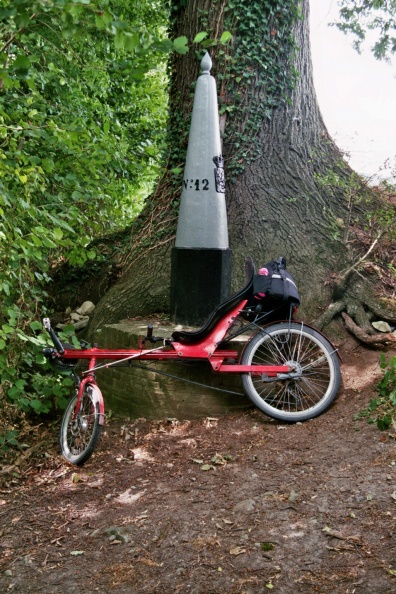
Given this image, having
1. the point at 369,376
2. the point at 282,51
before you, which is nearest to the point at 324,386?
the point at 369,376

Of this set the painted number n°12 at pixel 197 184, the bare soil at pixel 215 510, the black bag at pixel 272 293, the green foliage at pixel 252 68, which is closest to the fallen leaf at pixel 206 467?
the bare soil at pixel 215 510

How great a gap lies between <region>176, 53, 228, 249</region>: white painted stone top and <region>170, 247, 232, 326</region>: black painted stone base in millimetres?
92

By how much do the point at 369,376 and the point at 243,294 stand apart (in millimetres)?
1384

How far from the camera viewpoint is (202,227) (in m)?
6.27

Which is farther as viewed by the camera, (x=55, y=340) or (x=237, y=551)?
(x=55, y=340)

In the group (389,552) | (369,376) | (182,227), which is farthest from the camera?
(182,227)

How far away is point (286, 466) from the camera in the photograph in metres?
4.70

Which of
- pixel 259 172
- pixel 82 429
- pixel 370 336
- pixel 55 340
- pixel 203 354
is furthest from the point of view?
pixel 259 172

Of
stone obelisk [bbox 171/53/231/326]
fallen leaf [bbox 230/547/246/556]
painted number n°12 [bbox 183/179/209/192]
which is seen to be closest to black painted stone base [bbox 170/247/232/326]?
stone obelisk [bbox 171/53/231/326]

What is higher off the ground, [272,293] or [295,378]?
[272,293]

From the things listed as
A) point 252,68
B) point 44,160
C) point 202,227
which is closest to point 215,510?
point 202,227

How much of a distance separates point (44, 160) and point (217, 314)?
1910mm

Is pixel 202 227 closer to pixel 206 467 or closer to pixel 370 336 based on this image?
pixel 370 336

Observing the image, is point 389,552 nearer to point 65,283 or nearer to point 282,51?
point 282,51
